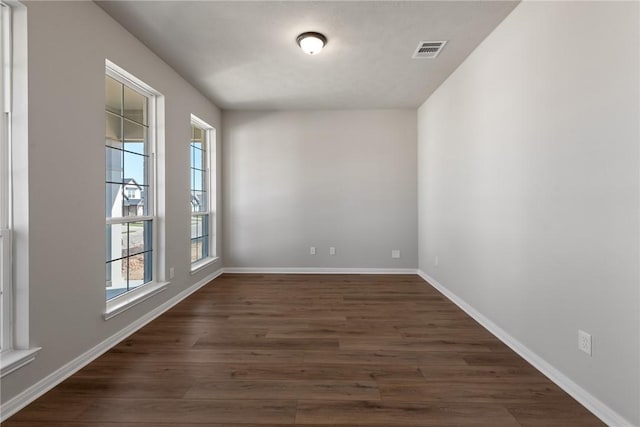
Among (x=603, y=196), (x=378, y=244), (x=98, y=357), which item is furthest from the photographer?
(x=378, y=244)

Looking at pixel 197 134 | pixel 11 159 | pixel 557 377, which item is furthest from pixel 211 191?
pixel 557 377

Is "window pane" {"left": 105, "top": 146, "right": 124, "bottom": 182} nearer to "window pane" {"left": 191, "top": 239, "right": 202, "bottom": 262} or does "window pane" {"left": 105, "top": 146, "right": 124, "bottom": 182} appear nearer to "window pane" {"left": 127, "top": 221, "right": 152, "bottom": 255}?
"window pane" {"left": 127, "top": 221, "right": 152, "bottom": 255}

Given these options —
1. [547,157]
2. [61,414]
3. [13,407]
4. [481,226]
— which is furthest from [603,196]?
[13,407]

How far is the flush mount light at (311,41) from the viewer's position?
267 centimetres

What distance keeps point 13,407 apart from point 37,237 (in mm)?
933

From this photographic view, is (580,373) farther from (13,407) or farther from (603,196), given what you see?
(13,407)

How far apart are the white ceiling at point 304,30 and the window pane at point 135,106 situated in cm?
49

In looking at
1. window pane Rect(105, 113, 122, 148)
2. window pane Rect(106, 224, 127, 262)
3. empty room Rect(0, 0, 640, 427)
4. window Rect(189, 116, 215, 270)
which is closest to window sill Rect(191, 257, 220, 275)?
window Rect(189, 116, 215, 270)

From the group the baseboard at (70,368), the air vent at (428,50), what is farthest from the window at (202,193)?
the air vent at (428,50)

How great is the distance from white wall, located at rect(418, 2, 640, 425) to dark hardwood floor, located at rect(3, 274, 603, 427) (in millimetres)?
334

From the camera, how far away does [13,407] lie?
164 centimetres

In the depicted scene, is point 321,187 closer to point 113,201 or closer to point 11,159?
point 113,201

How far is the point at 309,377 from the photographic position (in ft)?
6.58

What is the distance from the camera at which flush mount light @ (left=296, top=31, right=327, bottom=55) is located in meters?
2.67
